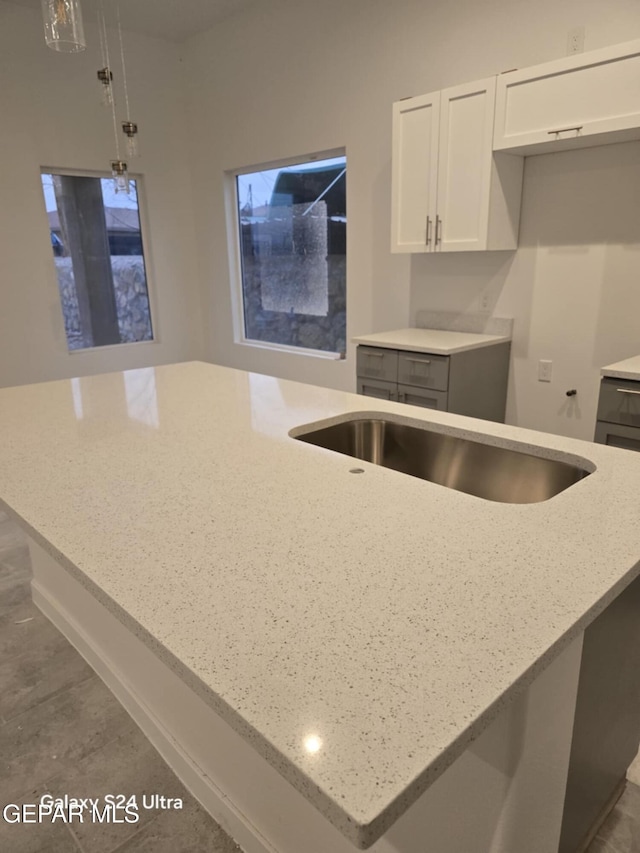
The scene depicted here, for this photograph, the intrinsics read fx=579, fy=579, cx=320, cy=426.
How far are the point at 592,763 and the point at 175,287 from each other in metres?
4.74

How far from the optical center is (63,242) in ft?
14.6

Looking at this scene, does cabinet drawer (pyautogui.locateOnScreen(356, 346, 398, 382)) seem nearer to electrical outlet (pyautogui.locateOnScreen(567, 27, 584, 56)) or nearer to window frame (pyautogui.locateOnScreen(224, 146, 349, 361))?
window frame (pyautogui.locateOnScreen(224, 146, 349, 361))

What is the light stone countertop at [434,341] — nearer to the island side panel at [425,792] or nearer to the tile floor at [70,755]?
the island side panel at [425,792]

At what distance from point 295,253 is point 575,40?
238 cm

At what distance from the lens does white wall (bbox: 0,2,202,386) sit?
13.1ft

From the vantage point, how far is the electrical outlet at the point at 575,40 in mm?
2600

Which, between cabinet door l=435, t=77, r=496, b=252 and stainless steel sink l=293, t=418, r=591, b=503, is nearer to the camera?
stainless steel sink l=293, t=418, r=591, b=503

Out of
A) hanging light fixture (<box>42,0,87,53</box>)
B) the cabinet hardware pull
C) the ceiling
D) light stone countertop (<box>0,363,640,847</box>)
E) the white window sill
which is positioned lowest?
the white window sill

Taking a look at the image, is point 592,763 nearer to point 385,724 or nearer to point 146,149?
point 385,724

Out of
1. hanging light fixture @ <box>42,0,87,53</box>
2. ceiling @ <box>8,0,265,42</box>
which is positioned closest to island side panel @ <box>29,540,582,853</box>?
hanging light fixture @ <box>42,0,87,53</box>

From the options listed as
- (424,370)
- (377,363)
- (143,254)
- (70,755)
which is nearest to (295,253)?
(143,254)

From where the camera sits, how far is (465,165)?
2.82m

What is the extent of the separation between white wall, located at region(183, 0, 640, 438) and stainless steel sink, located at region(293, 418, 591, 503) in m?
1.63

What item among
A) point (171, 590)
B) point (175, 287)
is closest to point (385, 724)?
point (171, 590)
